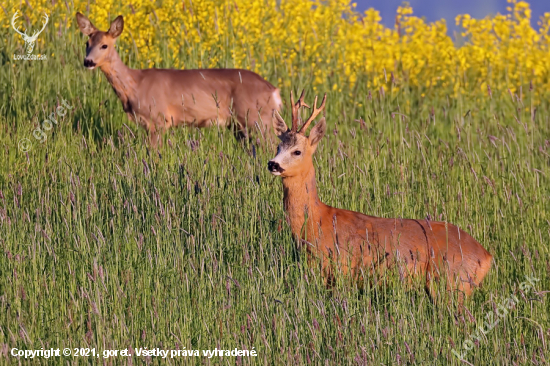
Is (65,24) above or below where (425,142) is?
above

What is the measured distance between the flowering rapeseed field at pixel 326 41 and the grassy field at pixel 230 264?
274 centimetres

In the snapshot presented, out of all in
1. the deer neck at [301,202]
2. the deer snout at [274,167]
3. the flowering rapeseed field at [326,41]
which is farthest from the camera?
the flowering rapeseed field at [326,41]

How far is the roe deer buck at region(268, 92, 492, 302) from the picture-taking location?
15.9ft

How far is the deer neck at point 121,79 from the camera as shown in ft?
28.9

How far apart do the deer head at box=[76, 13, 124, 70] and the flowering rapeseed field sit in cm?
23

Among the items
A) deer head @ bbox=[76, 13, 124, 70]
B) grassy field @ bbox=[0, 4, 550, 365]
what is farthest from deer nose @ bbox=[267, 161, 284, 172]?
deer head @ bbox=[76, 13, 124, 70]

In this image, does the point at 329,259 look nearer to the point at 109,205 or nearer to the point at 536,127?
the point at 109,205

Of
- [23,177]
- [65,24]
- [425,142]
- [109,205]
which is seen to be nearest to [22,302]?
[109,205]

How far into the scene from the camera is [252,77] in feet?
29.2

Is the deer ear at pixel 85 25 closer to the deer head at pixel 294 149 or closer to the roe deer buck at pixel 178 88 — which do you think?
the roe deer buck at pixel 178 88

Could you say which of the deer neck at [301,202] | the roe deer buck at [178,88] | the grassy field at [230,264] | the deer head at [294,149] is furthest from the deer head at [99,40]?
the deer neck at [301,202]

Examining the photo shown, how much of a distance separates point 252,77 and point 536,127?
3.17m

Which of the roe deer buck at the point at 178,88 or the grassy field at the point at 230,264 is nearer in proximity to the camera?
the grassy field at the point at 230,264

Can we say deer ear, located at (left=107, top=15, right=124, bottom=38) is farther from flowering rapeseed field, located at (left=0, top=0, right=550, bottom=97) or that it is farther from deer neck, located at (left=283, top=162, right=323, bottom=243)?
deer neck, located at (left=283, top=162, right=323, bottom=243)
